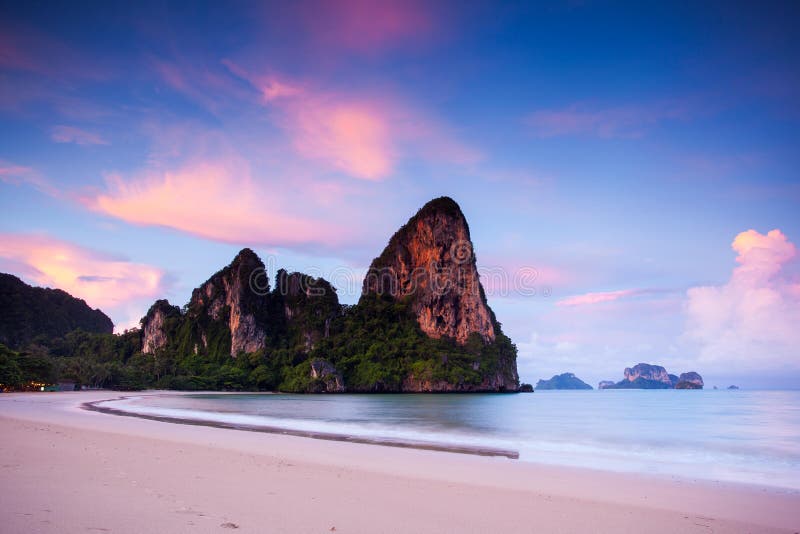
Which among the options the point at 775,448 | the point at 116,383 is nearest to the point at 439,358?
the point at 116,383

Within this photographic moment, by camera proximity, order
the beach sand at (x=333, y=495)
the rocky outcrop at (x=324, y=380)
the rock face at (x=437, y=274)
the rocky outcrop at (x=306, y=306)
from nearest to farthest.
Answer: the beach sand at (x=333, y=495) < the rocky outcrop at (x=324, y=380) < the rock face at (x=437, y=274) < the rocky outcrop at (x=306, y=306)

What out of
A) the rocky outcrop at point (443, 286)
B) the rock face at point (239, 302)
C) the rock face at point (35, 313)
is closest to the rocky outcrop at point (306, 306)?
the rock face at point (239, 302)

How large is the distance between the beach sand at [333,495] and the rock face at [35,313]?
112575 mm

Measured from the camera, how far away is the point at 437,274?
301 feet

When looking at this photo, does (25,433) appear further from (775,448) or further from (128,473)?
(775,448)

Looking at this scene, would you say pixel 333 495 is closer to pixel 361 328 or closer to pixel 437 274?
pixel 361 328

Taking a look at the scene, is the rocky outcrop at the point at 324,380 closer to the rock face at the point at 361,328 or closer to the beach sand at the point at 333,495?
the rock face at the point at 361,328

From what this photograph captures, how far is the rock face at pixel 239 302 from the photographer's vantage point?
92.1m

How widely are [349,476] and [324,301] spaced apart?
87.0 metres

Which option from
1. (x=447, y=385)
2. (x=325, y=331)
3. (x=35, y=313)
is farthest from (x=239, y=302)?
(x=35, y=313)

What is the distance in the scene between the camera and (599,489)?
755 cm

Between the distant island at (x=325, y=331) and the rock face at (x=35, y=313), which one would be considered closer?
the distant island at (x=325, y=331)

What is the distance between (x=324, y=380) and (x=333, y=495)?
74161mm

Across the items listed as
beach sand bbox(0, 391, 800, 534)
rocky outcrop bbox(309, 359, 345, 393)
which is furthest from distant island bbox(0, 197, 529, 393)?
beach sand bbox(0, 391, 800, 534)
